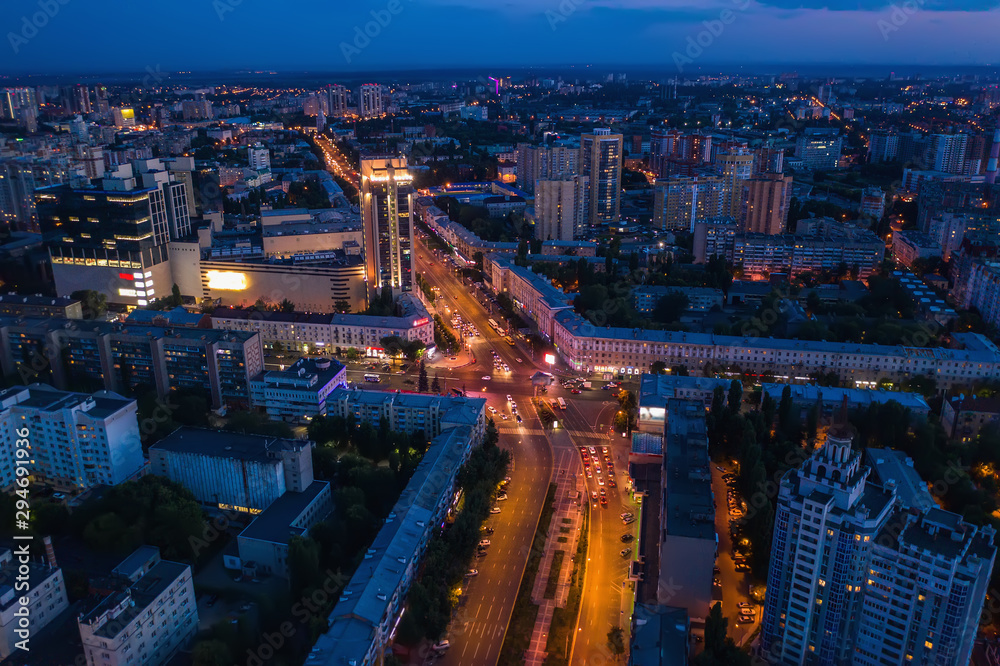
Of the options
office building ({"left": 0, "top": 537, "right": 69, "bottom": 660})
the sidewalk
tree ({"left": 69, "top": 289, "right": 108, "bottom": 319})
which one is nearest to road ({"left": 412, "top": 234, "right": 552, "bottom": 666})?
the sidewalk

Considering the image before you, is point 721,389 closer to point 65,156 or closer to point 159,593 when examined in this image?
point 159,593

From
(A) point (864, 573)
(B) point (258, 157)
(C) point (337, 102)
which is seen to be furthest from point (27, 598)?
(C) point (337, 102)

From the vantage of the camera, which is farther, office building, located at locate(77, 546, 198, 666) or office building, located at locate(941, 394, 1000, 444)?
office building, located at locate(941, 394, 1000, 444)

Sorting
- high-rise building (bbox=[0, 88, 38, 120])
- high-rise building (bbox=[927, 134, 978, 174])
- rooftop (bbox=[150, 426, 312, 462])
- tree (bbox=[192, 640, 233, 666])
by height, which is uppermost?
high-rise building (bbox=[0, 88, 38, 120])

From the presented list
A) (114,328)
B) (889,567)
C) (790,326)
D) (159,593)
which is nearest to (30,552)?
(159,593)

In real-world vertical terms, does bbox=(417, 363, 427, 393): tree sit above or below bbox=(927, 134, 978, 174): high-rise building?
below

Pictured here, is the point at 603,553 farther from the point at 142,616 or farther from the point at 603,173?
the point at 603,173

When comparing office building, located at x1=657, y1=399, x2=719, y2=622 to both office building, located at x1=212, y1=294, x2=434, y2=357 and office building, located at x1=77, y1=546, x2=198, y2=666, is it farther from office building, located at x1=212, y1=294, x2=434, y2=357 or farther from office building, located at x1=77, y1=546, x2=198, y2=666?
office building, located at x1=212, y1=294, x2=434, y2=357
